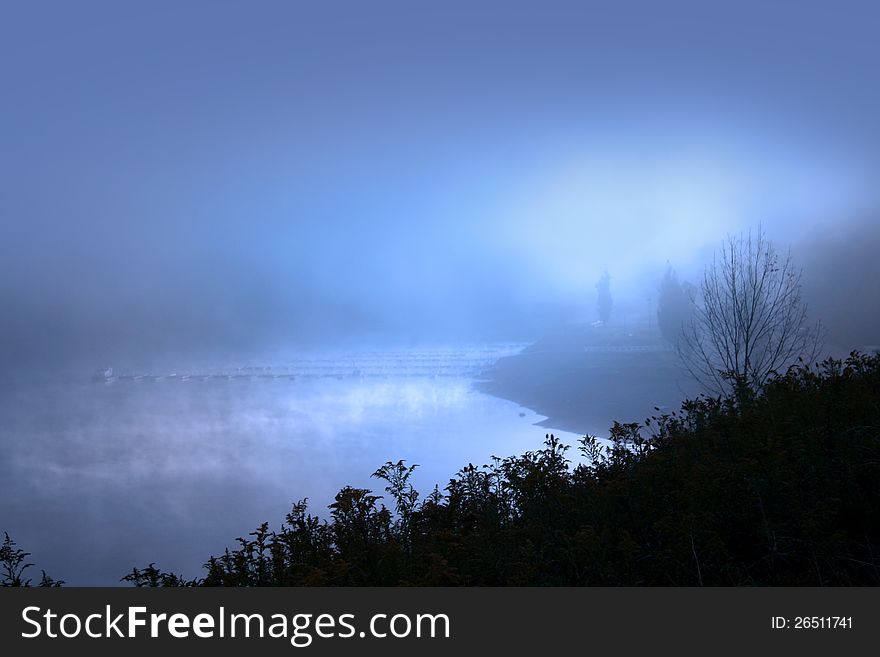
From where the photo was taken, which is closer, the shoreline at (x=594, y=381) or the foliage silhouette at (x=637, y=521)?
the foliage silhouette at (x=637, y=521)

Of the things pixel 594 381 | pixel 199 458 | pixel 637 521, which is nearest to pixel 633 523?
pixel 637 521

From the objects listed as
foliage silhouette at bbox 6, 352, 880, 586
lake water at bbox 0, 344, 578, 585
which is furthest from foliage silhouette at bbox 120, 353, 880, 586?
lake water at bbox 0, 344, 578, 585

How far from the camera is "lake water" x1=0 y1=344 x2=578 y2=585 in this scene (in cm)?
4438

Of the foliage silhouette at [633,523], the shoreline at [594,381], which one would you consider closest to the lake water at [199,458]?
the shoreline at [594,381]

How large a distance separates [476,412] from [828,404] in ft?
247

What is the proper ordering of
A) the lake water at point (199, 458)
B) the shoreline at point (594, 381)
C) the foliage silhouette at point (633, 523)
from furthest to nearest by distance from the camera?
the shoreline at point (594, 381), the lake water at point (199, 458), the foliage silhouette at point (633, 523)

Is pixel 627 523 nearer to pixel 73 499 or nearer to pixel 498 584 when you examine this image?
pixel 498 584

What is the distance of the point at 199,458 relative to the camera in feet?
250

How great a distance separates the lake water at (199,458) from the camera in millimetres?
44375

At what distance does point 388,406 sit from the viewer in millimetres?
112125

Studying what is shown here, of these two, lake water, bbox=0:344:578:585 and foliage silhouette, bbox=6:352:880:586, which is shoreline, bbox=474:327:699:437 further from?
foliage silhouette, bbox=6:352:880:586

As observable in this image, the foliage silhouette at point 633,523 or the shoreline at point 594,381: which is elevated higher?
the shoreline at point 594,381

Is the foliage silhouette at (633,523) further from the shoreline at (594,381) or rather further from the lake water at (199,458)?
the shoreline at (594,381)
